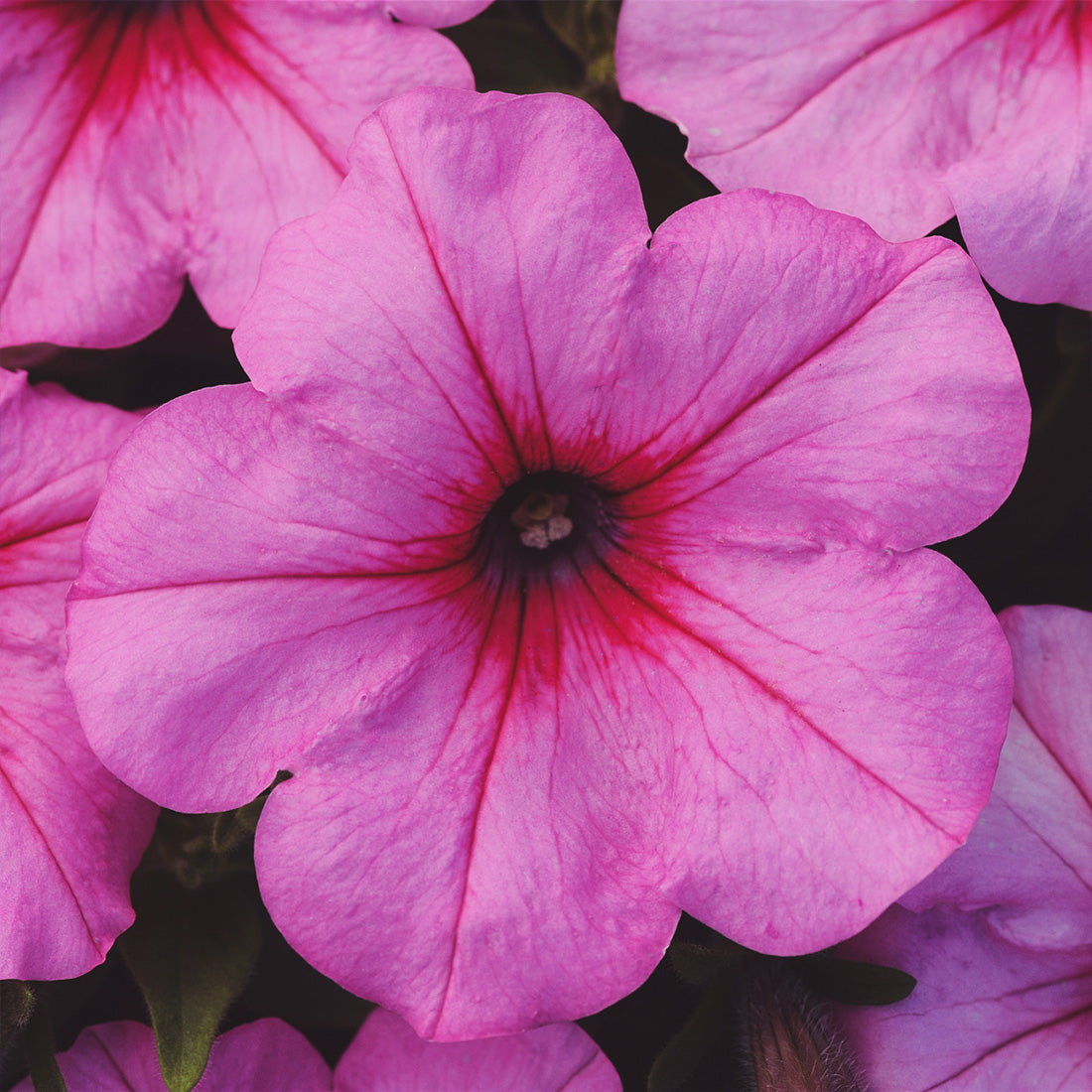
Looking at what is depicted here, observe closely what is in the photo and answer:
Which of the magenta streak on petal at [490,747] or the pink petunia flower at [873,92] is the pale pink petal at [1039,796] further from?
the magenta streak on petal at [490,747]

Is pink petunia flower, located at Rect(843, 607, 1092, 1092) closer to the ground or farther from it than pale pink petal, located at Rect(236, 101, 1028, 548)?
closer to the ground

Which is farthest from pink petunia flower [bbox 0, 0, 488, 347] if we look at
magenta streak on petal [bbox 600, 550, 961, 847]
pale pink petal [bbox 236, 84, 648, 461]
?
magenta streak on petal [bbox 600, 550, 961, 847]

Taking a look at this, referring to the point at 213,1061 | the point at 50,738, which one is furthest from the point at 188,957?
Result: the point at 50,738

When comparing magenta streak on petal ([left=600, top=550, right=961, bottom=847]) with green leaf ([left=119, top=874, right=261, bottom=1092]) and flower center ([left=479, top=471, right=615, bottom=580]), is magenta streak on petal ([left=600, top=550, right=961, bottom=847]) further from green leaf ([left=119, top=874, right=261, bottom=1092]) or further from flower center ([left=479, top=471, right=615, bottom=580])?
green leaf ([left=119, top=874, right=261, bottom=1092])

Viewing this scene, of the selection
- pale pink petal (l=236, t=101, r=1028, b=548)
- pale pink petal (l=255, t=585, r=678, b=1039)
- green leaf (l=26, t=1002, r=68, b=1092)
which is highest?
pale pink petal (l=236, t=101, r=1028, b=548)

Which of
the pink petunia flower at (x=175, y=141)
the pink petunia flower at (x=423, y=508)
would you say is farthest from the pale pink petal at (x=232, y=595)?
the pink petunia flower at (x=175, y=141)

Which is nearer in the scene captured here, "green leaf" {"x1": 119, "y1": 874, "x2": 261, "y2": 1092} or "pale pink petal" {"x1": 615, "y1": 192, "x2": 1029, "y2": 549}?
"pale pink petal" {"x1": 615, "y1": 192, "x2": 1029, "y2": 549}

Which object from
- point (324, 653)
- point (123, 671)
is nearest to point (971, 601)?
point (324, 653)
